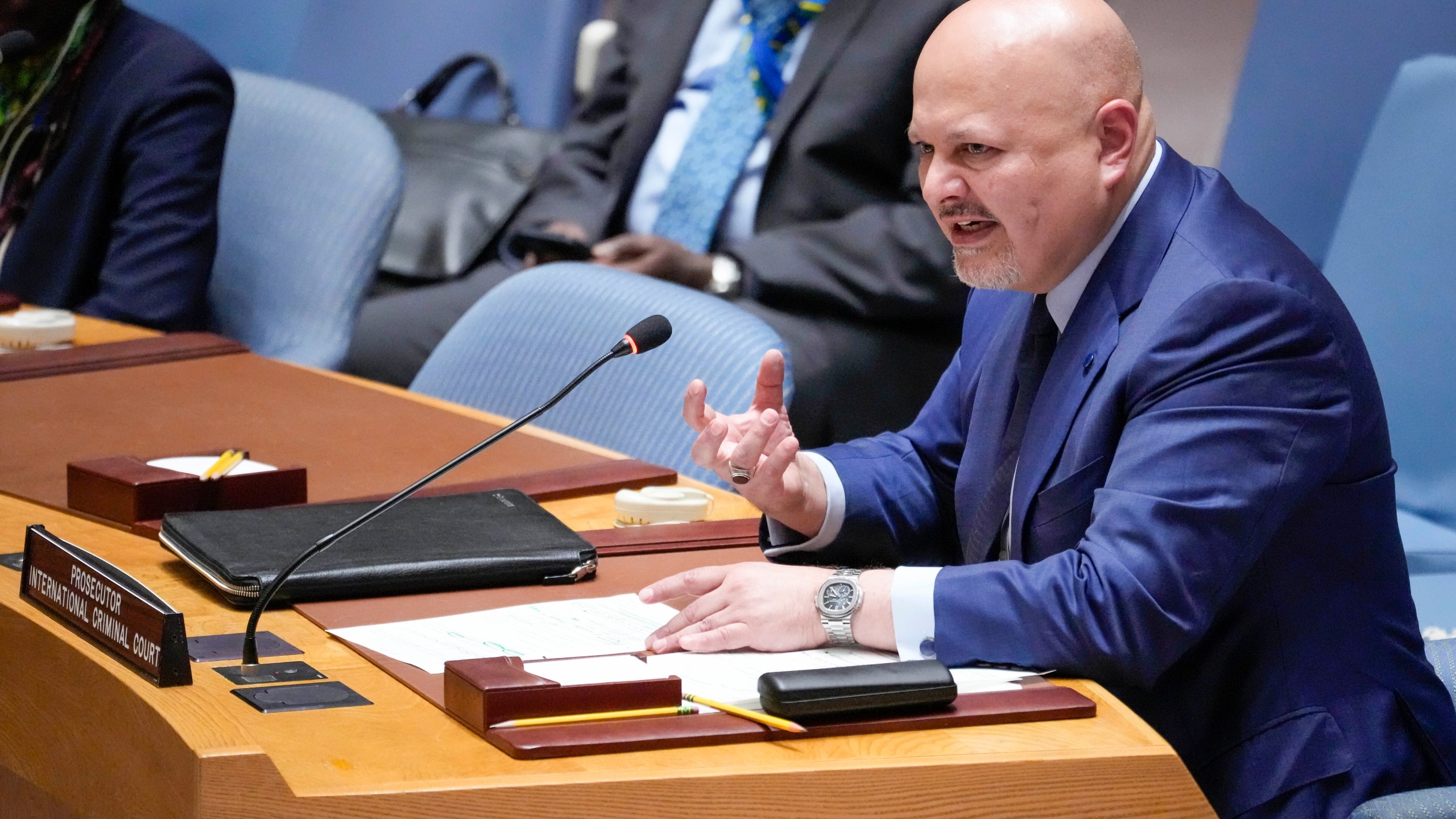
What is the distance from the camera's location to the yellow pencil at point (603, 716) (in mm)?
990

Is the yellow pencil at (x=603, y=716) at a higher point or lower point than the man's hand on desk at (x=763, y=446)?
lower

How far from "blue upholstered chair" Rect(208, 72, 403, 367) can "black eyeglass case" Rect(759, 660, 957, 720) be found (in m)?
1.73

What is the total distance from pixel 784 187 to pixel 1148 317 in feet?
5.53

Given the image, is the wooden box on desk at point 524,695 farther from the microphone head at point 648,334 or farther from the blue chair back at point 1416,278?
the blue chair back at point 1416,278

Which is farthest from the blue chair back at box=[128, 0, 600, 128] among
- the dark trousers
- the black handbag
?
the dark trousers

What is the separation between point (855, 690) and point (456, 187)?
2.61 metres

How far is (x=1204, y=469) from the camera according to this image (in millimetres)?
1195

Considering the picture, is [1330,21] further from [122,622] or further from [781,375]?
[122,622]

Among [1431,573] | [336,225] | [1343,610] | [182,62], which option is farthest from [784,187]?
[1343,610]

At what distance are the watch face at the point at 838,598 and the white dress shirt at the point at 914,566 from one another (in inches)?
1.1

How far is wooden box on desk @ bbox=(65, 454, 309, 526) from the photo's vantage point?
1.44 meters

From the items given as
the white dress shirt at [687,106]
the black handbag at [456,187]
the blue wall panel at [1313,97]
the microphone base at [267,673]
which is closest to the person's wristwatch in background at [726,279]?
the white dress shirt at [687,106]

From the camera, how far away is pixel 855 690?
3.36 ft

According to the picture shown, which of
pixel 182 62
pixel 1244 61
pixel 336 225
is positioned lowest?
pixel 336 225
